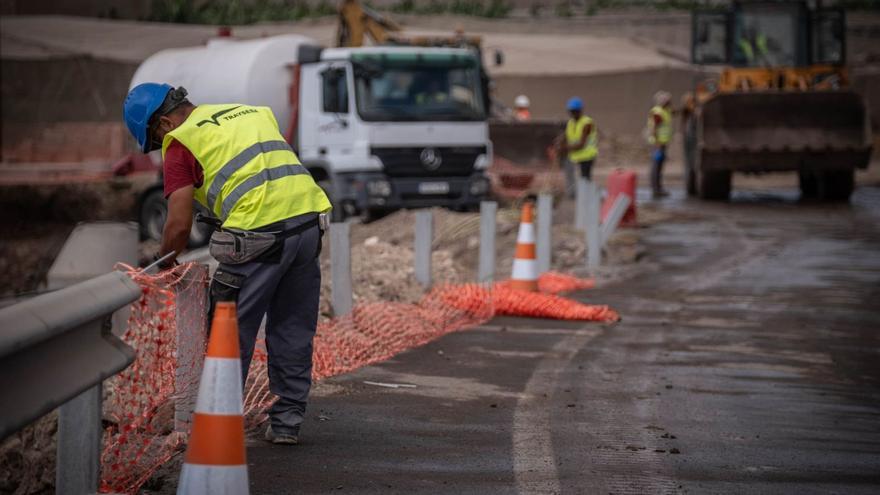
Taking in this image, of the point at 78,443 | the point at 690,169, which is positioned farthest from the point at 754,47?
the point at 78,443

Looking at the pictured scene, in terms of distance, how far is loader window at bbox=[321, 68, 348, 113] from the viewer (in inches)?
806

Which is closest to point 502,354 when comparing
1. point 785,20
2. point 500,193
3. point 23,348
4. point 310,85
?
point 23,348

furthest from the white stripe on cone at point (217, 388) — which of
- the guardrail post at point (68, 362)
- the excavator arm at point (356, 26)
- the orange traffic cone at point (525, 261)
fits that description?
the excavator arm at point (356, 26)

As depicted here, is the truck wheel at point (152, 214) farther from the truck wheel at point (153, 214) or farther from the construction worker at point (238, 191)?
the construction worker at point (238, 191)

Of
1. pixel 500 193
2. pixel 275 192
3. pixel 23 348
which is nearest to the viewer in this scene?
pixel 23 348

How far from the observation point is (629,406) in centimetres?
818

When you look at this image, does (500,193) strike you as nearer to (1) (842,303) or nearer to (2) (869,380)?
(1) (842,303)

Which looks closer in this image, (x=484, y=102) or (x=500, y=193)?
(x=484, y=102)

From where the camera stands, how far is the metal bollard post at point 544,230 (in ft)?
49.8

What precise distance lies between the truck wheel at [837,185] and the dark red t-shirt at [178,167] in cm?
2130

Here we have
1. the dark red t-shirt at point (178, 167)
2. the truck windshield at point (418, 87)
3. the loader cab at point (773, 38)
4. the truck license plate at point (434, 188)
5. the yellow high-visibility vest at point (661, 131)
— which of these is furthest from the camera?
the yellow high-visibility vest at point (661, 131)

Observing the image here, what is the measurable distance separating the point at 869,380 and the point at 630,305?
164 inches

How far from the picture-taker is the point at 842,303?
13688 millimetres

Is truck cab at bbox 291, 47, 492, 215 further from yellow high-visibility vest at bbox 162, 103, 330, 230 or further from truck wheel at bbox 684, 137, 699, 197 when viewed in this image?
yellow high-visibility vest at bbox 162, 103, 330, 230
